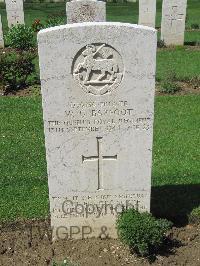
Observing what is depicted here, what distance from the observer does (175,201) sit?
627cm

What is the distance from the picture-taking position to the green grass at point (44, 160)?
6.27 metres

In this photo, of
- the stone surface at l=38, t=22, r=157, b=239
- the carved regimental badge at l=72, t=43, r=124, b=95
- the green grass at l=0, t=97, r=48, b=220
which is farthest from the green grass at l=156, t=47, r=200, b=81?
the carved regimental badge at l=72, t=43, r=124, b=95

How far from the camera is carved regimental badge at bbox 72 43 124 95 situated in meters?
4.61

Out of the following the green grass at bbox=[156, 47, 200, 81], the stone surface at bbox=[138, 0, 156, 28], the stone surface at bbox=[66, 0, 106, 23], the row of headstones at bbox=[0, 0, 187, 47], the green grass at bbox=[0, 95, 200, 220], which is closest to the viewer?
the green grass at bbox=[0, 95, 200, 220]

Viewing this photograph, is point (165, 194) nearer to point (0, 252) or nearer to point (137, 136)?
point (137, 136)

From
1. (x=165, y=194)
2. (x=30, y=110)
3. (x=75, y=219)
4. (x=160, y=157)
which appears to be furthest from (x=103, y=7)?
(x=75, y=219)

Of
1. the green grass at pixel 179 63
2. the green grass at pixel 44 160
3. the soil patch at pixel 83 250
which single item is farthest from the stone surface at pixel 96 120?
the green grass at pixel 179 63

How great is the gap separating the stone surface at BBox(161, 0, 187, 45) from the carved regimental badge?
43.0 feet

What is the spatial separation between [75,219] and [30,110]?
5.08 m

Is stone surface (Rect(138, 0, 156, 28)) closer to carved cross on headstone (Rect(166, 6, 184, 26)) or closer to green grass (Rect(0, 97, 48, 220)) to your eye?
carved cross on headstone (Rect(166, 6, 184, 26))

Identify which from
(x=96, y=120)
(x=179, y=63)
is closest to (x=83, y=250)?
(x=96, y=120)

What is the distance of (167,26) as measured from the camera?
17328 mm

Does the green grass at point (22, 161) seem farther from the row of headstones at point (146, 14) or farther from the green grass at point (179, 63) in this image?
the row of headstones at point (146, 14)

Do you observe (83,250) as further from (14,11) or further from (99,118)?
(14,11)
